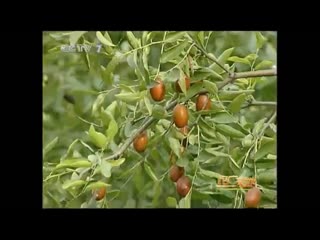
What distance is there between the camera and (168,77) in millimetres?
3012

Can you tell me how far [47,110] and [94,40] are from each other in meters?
0.29

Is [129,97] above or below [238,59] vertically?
below

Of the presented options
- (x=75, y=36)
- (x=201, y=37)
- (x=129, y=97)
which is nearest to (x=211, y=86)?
(x=201, y=37)

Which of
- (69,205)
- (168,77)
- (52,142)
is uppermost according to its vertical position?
(168,77)

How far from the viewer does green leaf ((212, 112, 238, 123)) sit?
3027mm

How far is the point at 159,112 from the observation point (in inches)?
119

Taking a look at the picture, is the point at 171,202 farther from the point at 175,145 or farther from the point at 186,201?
the point at 175,145

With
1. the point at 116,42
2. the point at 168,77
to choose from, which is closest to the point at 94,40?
the point at 116,42

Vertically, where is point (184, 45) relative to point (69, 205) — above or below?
Answer: above

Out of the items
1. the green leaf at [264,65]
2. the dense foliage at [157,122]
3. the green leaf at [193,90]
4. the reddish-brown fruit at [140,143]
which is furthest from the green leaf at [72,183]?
the green leaf at [264,65]

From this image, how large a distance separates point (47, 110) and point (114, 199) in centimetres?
39

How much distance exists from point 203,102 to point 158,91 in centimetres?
16

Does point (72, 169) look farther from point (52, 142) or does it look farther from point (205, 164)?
point (205, 164)

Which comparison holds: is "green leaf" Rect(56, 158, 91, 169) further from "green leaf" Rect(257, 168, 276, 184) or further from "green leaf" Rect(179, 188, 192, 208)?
"green leaf" Rect(257, 168, 276, 184)
